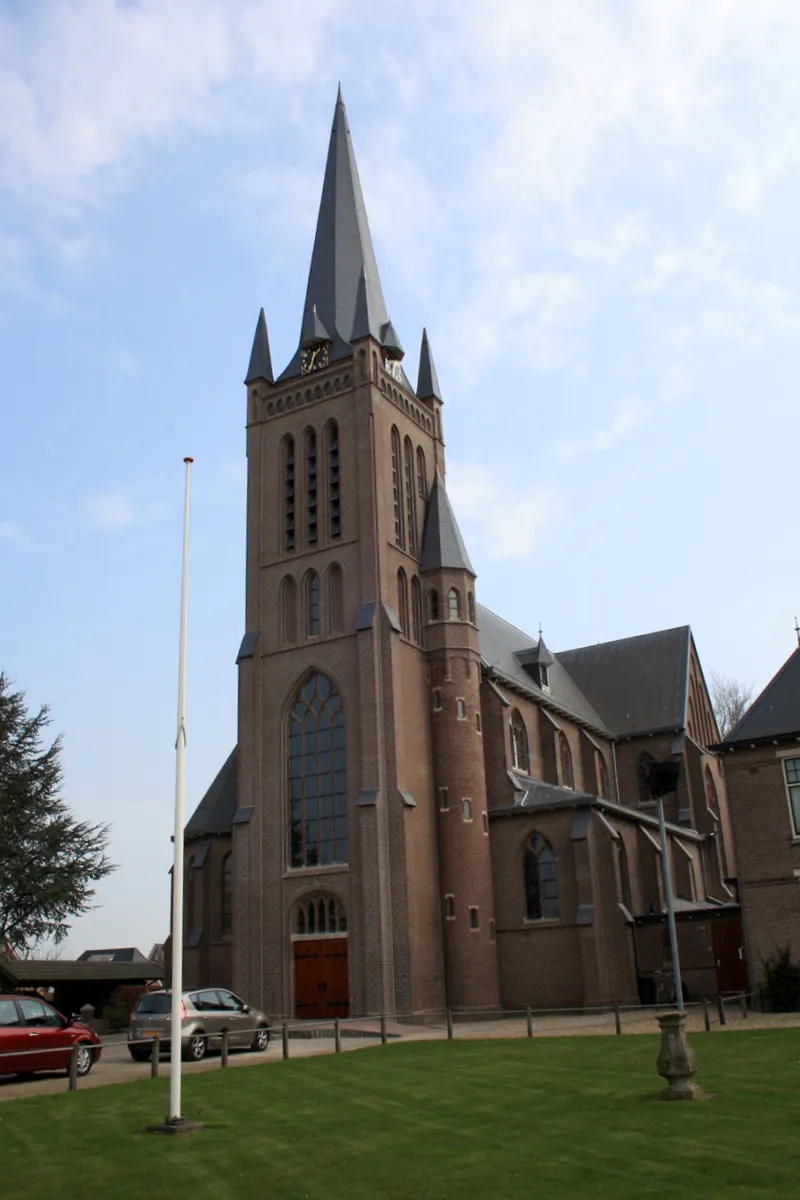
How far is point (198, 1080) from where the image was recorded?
18719mm

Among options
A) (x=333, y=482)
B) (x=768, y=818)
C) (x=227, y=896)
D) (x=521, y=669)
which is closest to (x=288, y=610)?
(x=333, y=482)

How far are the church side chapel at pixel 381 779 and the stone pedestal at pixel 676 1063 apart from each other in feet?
67.7

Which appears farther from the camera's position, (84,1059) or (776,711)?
(776,711)

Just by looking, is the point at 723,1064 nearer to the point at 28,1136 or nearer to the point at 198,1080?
the point at 198,1080

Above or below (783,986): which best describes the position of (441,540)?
above

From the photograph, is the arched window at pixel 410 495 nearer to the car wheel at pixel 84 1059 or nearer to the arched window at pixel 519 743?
the arched window at pixel 519 743

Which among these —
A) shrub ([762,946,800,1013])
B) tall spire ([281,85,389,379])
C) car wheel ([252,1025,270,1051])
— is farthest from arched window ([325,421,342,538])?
shrub ([762,946,800,1013])

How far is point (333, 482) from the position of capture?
136 ft

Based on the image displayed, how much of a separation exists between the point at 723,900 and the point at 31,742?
1228 inches

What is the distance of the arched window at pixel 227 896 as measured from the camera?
4088cm

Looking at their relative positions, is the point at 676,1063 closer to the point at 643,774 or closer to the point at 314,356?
the point at 314,356

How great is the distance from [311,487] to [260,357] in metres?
7.12

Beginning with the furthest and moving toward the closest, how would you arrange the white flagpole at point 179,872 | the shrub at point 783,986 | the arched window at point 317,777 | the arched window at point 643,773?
the arched window at point 643,773, the arched window at point 317,777, the shrub at point 783,986, the white flagpole at point 179,872

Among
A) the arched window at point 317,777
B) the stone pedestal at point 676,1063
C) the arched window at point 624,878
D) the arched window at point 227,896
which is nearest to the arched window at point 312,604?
the arched window at point 317,777
